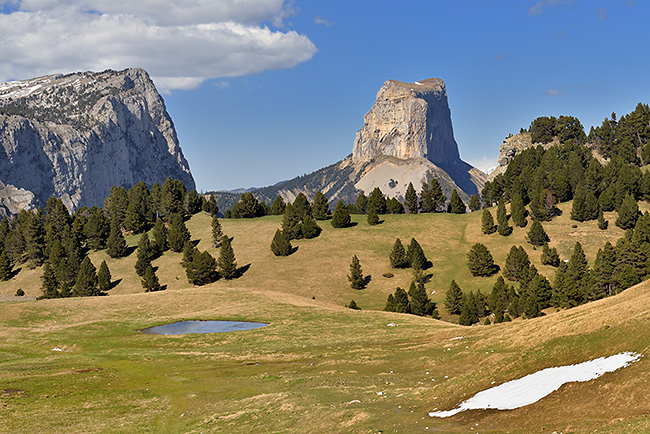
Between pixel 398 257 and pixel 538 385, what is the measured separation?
106 metres

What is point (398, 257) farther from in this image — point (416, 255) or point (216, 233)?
point (216, 233)

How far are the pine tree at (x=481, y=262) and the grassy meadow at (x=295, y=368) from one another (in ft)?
181

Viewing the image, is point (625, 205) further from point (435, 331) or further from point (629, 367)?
point (629, 367)

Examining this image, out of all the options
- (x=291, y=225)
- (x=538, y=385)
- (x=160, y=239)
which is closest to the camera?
(x=538, y=385)

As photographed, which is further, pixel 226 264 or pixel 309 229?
pixel 309 229

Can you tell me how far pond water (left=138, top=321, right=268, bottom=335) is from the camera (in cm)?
6373

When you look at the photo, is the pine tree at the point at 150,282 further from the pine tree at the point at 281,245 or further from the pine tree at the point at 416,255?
the pine tree at the point at 416,255

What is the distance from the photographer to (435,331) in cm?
5375

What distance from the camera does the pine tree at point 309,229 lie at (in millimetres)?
149750

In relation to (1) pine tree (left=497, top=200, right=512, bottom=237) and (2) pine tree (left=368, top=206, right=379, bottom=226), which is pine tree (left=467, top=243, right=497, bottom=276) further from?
(2) pine tree (left=368, top=206, right=379, bottom=226)

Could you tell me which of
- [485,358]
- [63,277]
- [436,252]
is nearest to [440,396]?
[485,358]

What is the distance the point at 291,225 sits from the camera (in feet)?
497

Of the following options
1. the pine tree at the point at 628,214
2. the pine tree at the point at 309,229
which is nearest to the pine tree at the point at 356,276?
the pine tree at the point at 309,229

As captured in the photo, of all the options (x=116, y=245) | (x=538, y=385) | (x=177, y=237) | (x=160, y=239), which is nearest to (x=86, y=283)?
(x=116, y=245)
